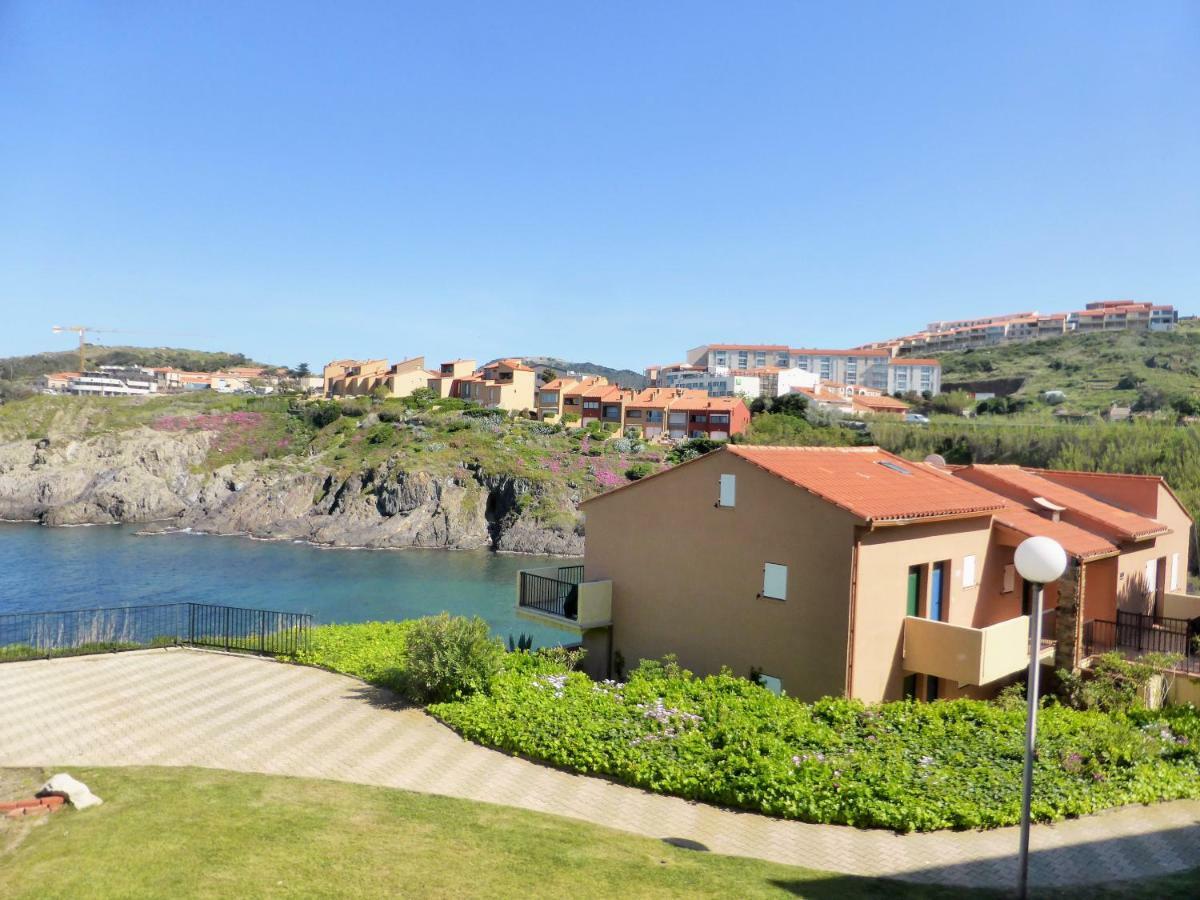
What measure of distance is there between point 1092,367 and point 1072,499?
111 metres

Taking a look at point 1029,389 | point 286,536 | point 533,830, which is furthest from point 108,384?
point 533,830

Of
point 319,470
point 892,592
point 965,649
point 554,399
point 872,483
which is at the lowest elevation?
point 319,470

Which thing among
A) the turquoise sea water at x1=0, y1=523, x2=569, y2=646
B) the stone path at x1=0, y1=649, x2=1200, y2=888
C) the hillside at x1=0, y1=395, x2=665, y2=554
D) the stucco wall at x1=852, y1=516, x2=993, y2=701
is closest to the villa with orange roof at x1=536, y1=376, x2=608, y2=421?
the hillside at x1=0, y1=395, x2=665, y2=554

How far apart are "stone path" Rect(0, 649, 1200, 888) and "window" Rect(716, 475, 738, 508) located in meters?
6.65

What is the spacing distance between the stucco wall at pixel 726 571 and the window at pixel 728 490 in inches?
4.0

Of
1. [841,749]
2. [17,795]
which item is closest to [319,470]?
[17,795]

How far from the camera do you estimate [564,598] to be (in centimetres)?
1917

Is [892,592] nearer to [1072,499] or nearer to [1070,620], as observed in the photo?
[1070,620]

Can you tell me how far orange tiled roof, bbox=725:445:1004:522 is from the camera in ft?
47.9

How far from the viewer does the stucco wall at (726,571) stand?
46.9 ft

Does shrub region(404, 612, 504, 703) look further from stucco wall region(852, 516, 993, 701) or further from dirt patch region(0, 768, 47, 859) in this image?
stucco wall region(852, 516, 993, 701)

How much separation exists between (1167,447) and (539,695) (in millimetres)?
39824

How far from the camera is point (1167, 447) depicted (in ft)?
131

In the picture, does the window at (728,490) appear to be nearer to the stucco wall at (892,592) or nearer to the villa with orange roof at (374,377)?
the stucco wall at (892,592)
